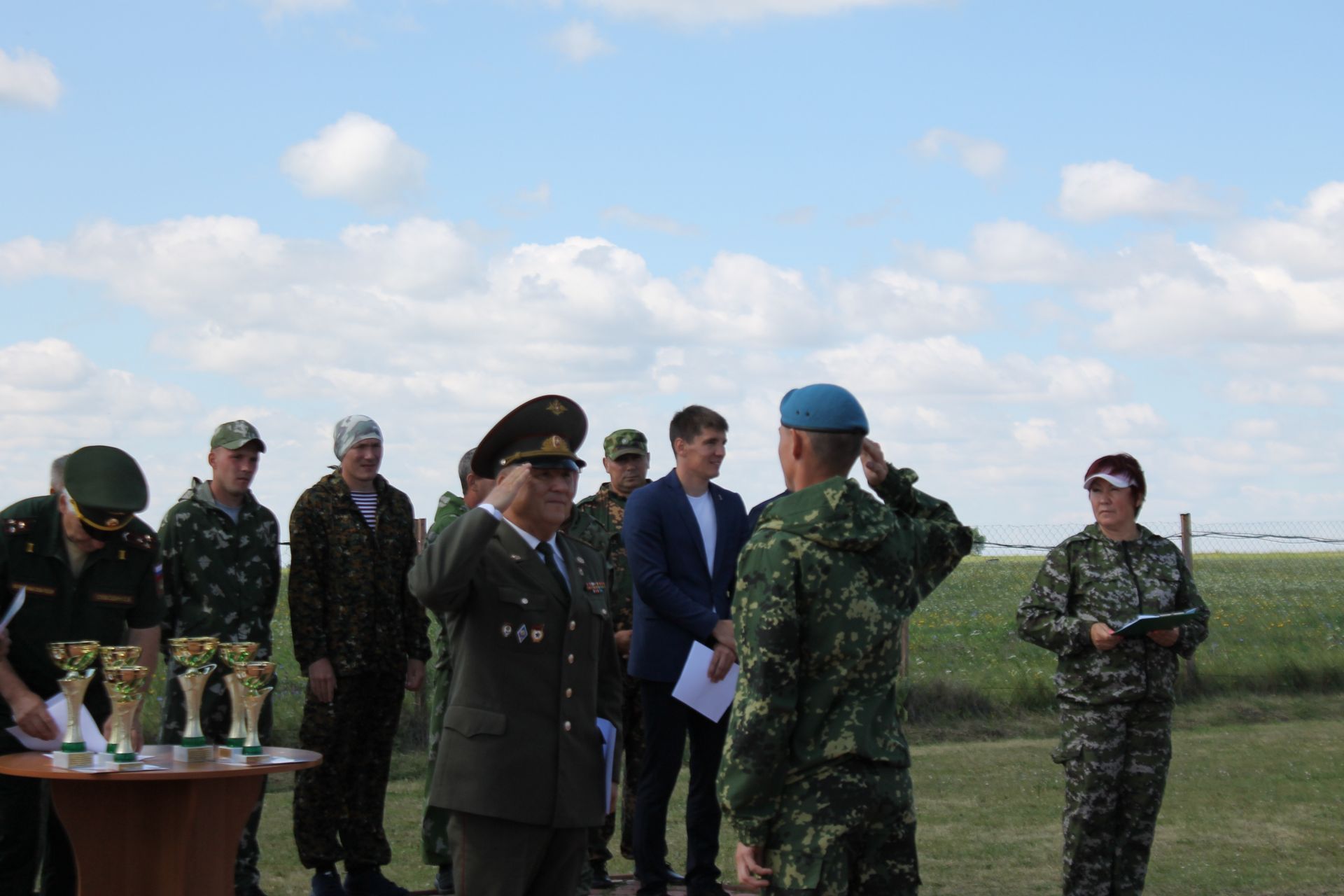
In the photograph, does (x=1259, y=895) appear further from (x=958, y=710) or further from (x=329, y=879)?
(x=958, y=710)

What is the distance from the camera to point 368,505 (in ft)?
23.0

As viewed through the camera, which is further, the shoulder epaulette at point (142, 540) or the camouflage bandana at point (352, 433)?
the camouflage bandana at point (352, 433)

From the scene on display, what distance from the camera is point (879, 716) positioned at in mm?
3729

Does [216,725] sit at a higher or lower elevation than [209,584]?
lower

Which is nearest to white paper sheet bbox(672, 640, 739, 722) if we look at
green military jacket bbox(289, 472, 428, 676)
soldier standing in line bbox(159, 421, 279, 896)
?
green military jacket bbox(289, 472, 428, 676)

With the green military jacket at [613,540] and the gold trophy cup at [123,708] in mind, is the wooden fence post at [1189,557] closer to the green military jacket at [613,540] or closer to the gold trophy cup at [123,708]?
the green military jacket at [613,540]

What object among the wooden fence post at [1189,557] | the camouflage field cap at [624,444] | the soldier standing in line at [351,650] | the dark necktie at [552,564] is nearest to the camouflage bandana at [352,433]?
the soldier standing in line at [351,650]

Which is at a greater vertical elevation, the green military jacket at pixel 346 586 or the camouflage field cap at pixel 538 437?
the camouflage field cap at pixel 538 437

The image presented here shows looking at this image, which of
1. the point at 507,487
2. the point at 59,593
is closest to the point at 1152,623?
the point at 507,487

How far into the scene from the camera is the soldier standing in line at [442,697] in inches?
223

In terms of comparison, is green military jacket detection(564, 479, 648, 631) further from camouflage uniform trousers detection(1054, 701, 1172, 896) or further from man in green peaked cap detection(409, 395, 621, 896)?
man in green peaked cap detection(409, 395, 621, 896)

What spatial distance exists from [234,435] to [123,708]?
6.71 ft

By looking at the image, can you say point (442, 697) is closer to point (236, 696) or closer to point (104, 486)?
point (236, 696)

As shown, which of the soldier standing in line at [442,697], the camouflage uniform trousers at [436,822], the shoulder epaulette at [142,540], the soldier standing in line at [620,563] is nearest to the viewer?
the shoulder epaulette at [142,540]
